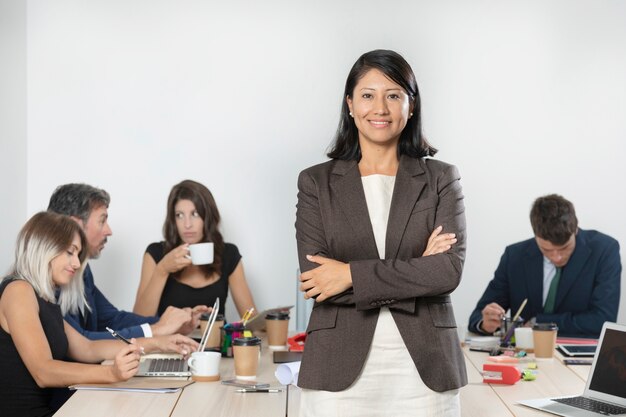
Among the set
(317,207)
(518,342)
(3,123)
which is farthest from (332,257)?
(3,123)

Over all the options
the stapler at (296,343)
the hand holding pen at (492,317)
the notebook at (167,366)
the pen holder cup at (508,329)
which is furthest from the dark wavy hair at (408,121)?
the hand holding pen at (492,317)

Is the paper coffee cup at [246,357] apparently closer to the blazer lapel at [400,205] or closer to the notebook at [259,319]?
the notebook at [259,319]

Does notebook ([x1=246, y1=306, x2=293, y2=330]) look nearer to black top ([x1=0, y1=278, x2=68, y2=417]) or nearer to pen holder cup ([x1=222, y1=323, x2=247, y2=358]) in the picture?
pen holder cup ([x1=222, y1=323, x2=247, y2=358])

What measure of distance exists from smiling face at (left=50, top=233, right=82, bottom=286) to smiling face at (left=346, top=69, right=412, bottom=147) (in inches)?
47.4

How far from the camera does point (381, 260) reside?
1786 millimetres

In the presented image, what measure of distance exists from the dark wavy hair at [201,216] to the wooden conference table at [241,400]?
1.48 meters

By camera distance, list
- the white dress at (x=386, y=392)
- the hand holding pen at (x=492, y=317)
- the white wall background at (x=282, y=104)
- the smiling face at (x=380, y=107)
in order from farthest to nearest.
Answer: the white wall background at (x=282, y=104) → the hand holding pen at (x=492, y=317) → the smiling face at (x=380, y=107) → the white dress at (x=386, y=392)

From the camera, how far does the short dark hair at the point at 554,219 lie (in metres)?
3.73

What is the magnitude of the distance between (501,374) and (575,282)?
1572 mm

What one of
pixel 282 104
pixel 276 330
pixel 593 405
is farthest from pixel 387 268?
pixel 282 104

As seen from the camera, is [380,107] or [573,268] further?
[573,268]

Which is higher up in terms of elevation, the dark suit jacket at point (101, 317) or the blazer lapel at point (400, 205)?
the blazer lapel at point (400, 205)

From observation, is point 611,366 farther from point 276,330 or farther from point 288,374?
point 276,330

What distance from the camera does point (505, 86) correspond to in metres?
4.74
